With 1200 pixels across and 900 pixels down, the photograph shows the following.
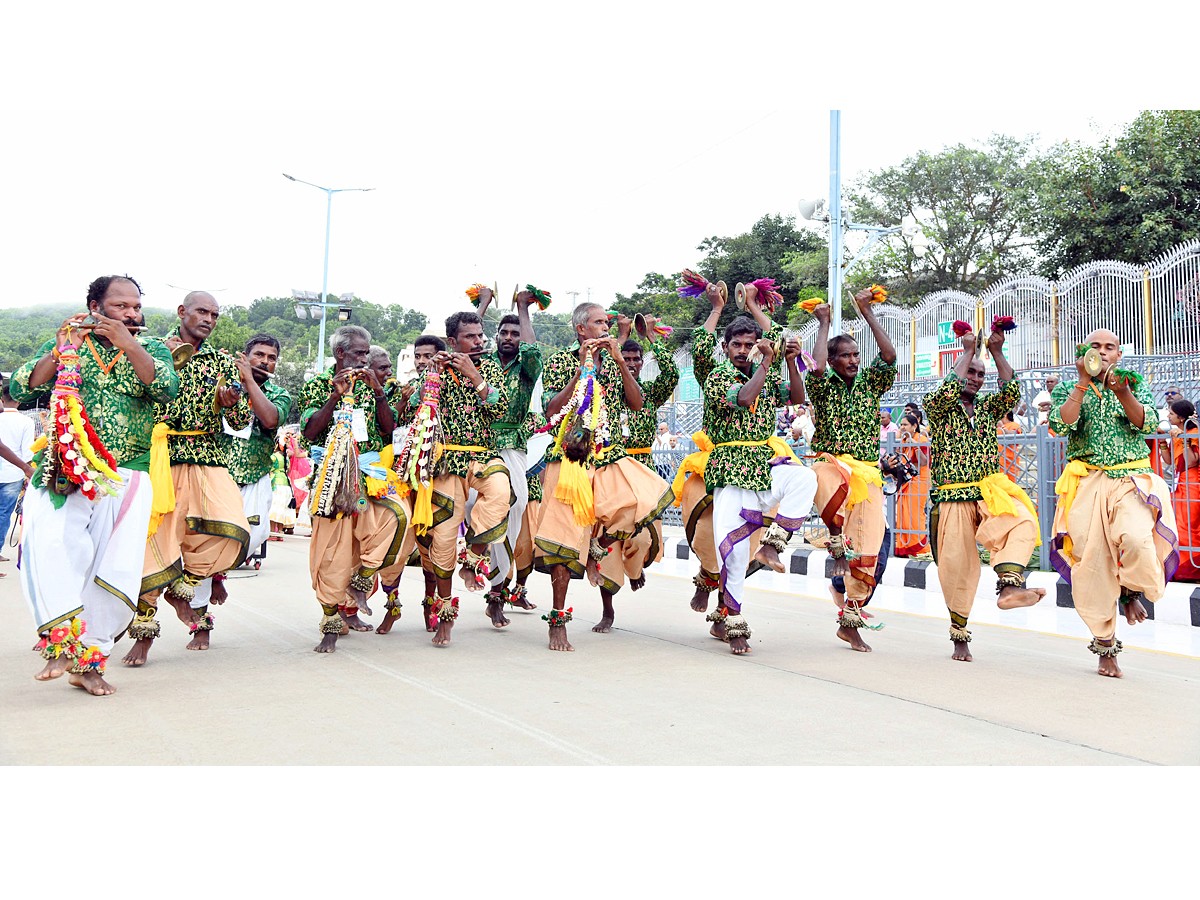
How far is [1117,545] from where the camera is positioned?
662 centimetres

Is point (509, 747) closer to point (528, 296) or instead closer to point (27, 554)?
point (27, 554)

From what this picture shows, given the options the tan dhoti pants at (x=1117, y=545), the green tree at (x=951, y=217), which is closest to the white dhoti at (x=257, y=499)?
the tan dhoti pants at (x=1117, y=545)

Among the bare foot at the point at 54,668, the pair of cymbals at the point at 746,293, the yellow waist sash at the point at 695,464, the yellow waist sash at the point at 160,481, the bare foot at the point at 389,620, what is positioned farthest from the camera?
the bare foot at the point at 389,620

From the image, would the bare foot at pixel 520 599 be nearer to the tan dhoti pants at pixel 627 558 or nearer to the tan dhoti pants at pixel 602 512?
the tan dhoti pants at pixel 627 558

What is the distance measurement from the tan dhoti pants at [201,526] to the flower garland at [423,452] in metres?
1.13

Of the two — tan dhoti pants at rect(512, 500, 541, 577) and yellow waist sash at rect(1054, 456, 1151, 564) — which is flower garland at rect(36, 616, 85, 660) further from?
yellow waist sash at rect(1054, 456, 1151, 564)

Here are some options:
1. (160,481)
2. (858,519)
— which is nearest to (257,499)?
(160,481)

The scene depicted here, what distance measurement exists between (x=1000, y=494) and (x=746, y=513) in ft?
5.63

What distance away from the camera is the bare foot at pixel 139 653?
21.5 feet

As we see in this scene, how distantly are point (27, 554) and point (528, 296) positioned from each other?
3617 mm

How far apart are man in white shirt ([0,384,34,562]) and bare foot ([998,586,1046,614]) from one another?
1028 cm

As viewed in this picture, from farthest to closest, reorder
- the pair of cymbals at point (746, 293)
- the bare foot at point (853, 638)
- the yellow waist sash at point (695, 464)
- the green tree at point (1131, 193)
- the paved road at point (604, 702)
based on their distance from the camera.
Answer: the green tree at point (1131, 193), the yellow waist sash at point (695, 464), the bare foot at point (853, 638), the pair of cymbals at point (746, 293), the paved road at point (604, 702)

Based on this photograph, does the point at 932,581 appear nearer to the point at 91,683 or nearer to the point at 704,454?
the point at 704,454

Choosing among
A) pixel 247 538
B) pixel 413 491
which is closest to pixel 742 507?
pixel 413 491
